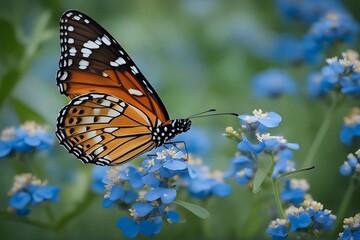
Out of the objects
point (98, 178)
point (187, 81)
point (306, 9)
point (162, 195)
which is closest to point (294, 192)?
point (162, 195)

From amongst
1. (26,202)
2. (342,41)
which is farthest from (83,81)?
(342,41)

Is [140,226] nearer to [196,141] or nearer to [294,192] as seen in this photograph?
[294,192]

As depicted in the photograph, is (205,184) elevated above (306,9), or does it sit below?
below

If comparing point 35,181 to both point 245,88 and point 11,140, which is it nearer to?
point 11,140

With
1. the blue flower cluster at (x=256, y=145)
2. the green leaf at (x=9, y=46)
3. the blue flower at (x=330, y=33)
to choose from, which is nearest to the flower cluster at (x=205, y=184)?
the blue flower cluster at (x=256, y=145)

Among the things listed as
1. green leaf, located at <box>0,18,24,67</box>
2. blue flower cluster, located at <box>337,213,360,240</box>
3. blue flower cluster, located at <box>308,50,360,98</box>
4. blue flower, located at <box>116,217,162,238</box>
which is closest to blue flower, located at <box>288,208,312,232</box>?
blue flower cluster, located at <box>337,213,360,240</box>

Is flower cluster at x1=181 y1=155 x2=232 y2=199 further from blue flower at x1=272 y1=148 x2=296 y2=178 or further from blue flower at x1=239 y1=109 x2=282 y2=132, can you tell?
blue flower at x1=239 y1=109 x2=282 y2=132
